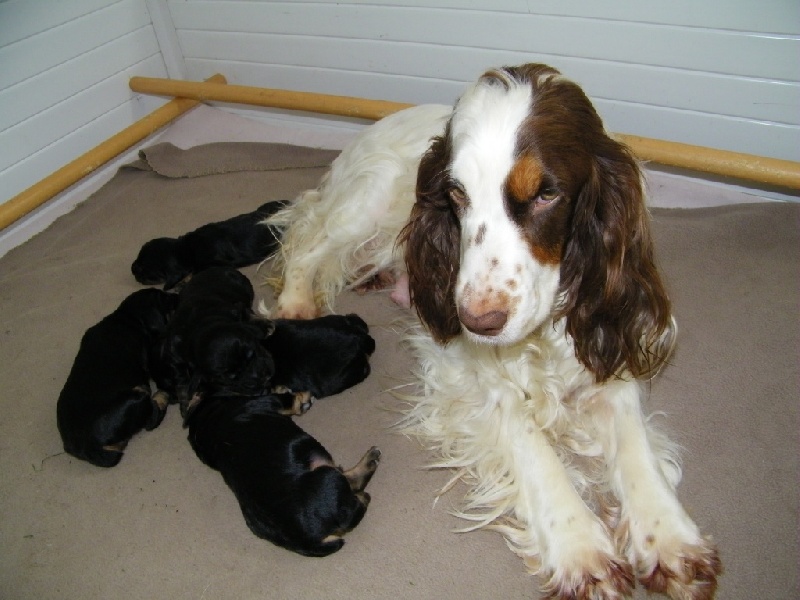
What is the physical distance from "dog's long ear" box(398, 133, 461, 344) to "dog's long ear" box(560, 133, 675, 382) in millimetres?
399

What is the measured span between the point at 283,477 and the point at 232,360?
0.47 metres

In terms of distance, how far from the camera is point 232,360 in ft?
7.48

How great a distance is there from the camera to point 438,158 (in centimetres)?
209

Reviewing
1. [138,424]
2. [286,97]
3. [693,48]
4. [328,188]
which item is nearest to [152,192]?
[286,97]

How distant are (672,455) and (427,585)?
897 millimetres

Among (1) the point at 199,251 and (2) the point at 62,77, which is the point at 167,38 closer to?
(2) the point at 62,77

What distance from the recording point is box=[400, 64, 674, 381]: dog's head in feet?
5.72

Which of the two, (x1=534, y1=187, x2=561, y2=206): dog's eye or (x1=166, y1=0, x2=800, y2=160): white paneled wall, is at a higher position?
(x1=534, y1=187, x2=561, y2=206): dog's eye

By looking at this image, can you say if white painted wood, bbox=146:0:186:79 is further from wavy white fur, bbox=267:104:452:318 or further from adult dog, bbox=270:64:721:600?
adult dog, bbox=270:64:721:600

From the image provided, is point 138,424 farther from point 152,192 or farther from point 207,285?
point 152,192

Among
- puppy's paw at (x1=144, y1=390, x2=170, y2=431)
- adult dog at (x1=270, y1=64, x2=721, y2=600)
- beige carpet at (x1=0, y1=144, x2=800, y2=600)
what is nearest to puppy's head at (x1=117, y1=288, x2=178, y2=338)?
puppy's paw at (x1=144, y1=390, x2=170, y2=431)

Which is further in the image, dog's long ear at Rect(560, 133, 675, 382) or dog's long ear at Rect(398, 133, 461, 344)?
dog's long ear at Rect(398, 133, 461, 344)

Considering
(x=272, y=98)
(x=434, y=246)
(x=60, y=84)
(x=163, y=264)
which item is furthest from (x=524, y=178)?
(x=60, y=84)

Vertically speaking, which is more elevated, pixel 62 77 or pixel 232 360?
pixel 62 77
